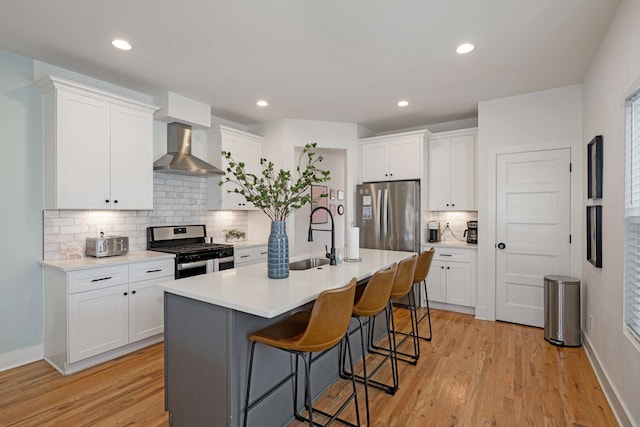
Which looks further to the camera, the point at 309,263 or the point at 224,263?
the point at 224,263

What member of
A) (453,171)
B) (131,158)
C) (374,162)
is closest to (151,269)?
(131,158)

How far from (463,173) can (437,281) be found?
152cm

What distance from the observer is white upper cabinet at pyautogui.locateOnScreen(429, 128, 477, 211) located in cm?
445

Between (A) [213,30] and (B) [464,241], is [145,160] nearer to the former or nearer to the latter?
(A) [213,30]

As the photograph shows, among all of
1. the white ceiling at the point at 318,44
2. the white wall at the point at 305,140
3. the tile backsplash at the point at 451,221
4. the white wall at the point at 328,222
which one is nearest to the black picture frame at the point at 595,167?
the white ceiling at the point at 318,44

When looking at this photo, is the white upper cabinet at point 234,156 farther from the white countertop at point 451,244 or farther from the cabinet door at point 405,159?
the white countertop at point 451,244

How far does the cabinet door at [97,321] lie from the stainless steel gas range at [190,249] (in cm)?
61

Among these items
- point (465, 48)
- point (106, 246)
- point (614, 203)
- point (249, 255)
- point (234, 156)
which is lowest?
point (249, 255)

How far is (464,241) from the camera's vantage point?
Answer: 4766 millimetres

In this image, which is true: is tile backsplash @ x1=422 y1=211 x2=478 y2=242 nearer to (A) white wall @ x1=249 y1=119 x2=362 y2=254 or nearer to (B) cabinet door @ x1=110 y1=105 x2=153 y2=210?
(A) white wall @ x1=249 y1=119 x2=362 y2=254

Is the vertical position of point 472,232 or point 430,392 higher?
point 472,232

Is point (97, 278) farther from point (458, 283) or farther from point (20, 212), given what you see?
point (458, 283)

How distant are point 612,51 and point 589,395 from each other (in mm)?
2500

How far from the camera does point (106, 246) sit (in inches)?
126
